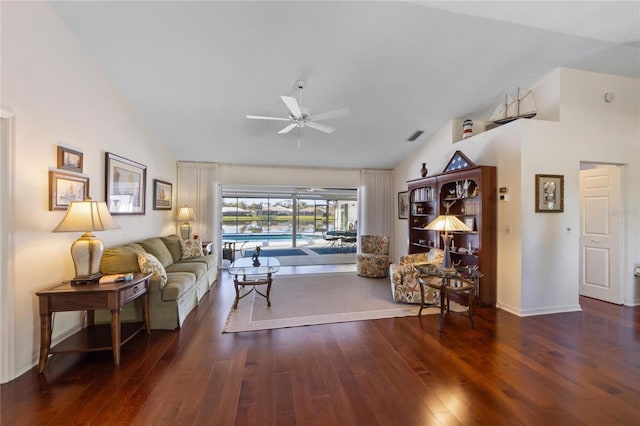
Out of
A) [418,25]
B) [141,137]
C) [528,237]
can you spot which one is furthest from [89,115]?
[528,237]

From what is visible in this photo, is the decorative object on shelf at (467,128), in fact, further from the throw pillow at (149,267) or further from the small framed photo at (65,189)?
the small framed photo at (65,189)

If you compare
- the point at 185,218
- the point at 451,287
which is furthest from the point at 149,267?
the point at 451,287

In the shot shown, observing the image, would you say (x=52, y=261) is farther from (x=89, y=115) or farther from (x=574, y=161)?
(x=574, y=161)

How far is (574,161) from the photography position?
369cm

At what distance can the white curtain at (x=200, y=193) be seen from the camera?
19.8 feet

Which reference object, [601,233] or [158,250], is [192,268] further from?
[601,233]

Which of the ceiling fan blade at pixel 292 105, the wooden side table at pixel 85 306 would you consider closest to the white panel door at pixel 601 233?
the ceiling fan blade at pixel 292 105

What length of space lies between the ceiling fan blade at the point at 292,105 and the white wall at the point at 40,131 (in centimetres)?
223

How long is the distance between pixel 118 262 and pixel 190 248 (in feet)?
5.92

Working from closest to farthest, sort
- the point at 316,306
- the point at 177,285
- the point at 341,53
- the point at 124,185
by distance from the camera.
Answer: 1. the point at 177,285
2. the point at 341,53
3. the point at 316,306
4. the point at 124,185

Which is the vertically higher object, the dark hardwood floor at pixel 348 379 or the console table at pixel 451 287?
the console table at pixel 451 287

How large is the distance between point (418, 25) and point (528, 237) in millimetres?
3043

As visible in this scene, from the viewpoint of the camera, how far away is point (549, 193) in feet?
11.8

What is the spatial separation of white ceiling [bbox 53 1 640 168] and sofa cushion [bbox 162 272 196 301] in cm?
261
